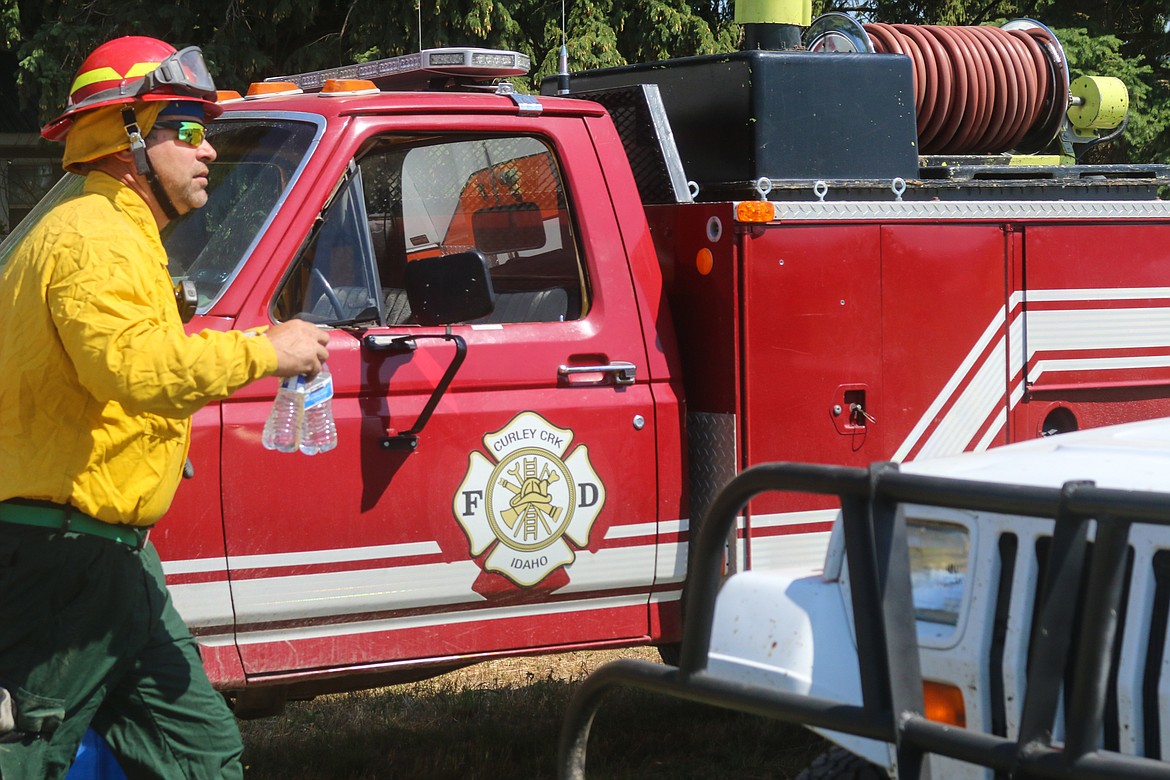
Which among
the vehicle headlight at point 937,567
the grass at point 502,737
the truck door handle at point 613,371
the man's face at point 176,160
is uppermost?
the man's face at point 176,160

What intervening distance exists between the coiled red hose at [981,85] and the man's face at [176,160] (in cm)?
279

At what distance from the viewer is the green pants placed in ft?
8.94

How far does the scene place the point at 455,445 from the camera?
3.75m

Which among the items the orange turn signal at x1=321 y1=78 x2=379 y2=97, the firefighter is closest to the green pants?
the firefighter

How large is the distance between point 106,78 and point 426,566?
4.89 feet

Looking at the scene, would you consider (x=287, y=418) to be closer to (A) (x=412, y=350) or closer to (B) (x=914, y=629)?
(A) (x=412, y=350)

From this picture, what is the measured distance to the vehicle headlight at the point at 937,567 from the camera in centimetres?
242

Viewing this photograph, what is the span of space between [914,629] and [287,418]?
1.46 metres

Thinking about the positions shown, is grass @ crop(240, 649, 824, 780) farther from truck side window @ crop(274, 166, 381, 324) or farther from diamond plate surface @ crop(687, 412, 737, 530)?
truck side window @ crop(274, 166, 381, 324)

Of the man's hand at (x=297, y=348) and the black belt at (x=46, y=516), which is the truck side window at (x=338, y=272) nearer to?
the man's hand at (x=297, y=348)

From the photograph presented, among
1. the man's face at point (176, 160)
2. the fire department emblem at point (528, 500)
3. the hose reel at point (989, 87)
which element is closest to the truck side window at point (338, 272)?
the fire department emblem at point (528, 500)

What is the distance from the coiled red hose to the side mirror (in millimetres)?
1991

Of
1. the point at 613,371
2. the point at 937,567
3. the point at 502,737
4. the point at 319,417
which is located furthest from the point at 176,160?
the point at 502,737

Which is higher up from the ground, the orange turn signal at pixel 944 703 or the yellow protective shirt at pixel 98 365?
the yellow protective shirt at pixel 98 365
